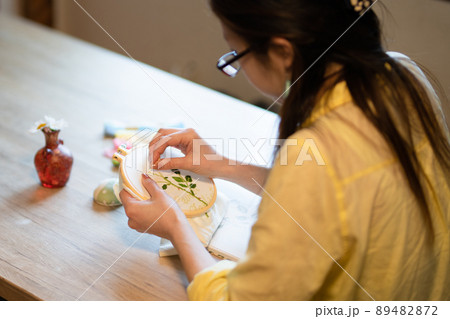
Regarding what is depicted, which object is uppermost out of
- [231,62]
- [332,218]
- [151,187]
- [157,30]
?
[231,62]

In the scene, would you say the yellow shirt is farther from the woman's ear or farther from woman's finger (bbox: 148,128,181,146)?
woman's finger (bbox: 148,128,181,146)

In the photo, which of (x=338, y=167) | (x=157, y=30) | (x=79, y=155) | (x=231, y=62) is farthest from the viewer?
(x=157, y=30)

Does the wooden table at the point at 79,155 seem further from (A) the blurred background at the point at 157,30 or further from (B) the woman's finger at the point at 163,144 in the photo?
A: (A) the blurred background at the point at 157,30

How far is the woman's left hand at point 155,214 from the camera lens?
785 millimetres

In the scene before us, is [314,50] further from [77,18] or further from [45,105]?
[77,18]

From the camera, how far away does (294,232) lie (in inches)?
23.3

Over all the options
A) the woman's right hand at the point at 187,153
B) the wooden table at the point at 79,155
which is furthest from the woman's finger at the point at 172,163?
the wooden table at the point at 79,155

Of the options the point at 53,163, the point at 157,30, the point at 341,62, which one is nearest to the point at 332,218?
the point at 341,62

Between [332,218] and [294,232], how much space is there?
0.05m

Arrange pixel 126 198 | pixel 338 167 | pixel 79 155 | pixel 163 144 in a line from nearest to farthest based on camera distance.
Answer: pixel 338 167 → pixel 126 198 → pixel 163 144 → pixel 79 155

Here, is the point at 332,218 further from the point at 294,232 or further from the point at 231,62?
the point at 231,62
